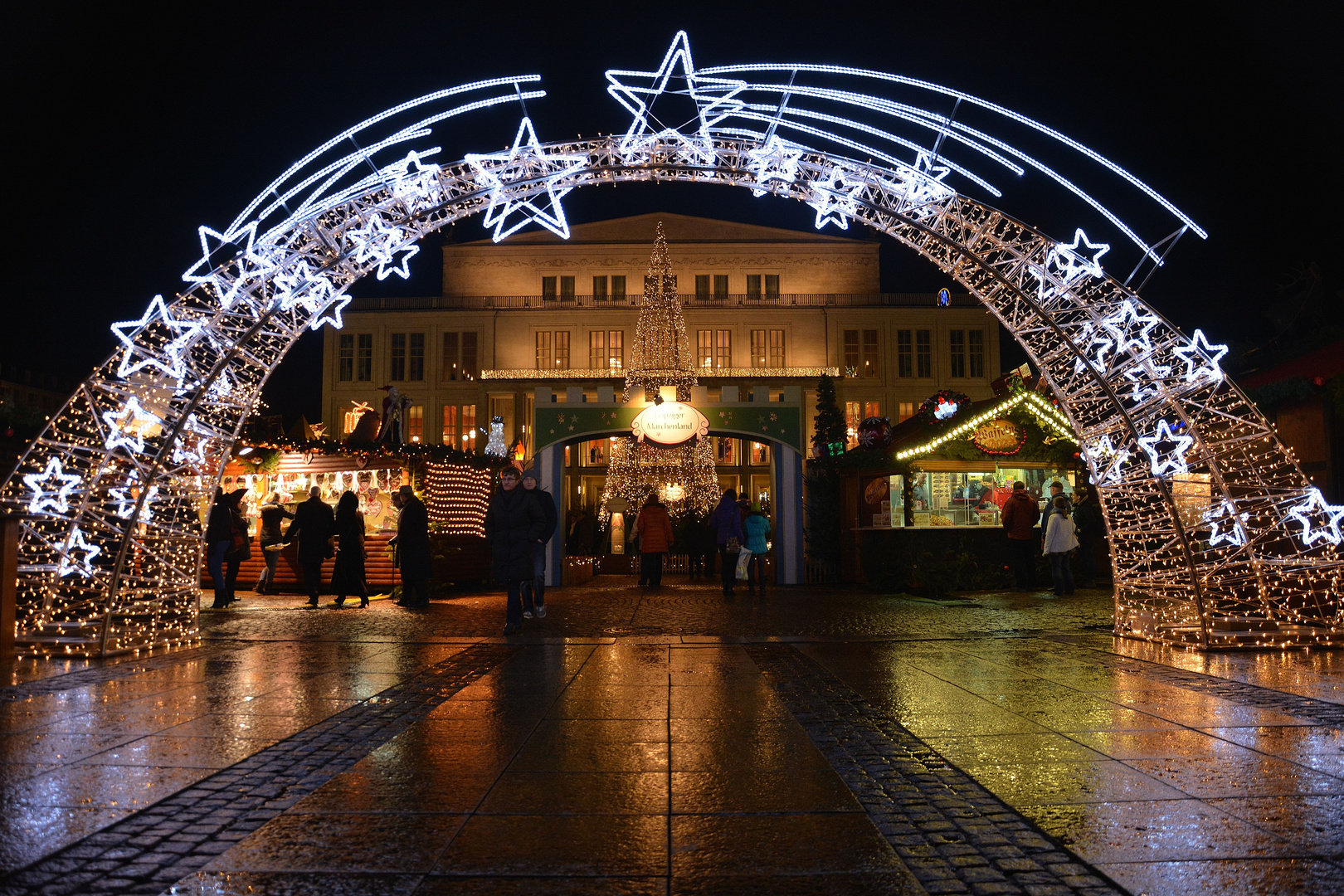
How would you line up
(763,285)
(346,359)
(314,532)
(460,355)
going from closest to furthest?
(314,532) → (346,359) → (460,355) → (763,285)

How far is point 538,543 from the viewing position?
1023cm

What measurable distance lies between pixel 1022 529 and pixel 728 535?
180 inches

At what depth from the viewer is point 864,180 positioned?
9.55 meters

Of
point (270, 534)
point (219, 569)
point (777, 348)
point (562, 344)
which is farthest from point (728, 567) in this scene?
point (562, 344)

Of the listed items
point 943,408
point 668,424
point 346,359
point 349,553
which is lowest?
point 349,553

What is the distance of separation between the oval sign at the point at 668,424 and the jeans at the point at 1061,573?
256 inches

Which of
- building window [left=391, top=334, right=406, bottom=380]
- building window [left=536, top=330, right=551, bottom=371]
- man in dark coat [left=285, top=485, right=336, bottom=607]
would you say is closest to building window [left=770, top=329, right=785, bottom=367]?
building window [left=536, top=330, right=551, bottom=371]

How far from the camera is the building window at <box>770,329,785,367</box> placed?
5100 cm

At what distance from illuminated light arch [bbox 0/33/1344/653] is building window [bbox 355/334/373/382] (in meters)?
42.4

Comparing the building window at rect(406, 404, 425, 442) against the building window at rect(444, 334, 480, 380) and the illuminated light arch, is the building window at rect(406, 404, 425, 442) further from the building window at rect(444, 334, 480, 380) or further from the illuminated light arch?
the illuminated light arch

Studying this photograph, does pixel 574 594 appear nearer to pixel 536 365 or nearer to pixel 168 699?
pixel 168 699

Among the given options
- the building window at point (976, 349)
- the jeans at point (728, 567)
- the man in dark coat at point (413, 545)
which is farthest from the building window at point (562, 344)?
the man in dark coat at point (413, 545)

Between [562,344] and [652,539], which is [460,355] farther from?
[652,539]

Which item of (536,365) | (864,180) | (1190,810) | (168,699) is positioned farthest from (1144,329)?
(536,365)
